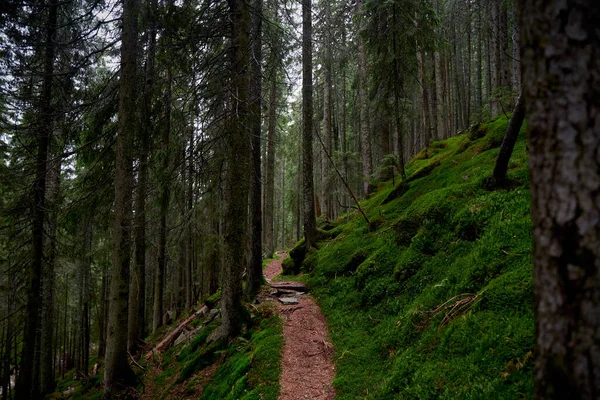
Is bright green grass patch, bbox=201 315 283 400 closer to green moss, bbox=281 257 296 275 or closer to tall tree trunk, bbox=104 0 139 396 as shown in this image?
tall tree trunk, bbox=104 0 139 396

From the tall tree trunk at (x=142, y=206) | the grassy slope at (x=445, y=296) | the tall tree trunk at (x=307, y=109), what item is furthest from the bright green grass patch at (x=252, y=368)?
the tall tree trunk at (x=307, y=109)

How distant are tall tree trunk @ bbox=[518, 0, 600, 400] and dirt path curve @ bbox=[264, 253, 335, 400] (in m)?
3.83

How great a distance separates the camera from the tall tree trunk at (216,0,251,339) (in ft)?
22.5

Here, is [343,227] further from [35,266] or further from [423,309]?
[35,266]

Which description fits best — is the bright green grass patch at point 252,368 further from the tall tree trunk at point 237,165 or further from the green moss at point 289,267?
the green moss at point 289,267

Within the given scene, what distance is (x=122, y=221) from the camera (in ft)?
24.5

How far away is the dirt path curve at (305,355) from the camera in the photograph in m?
4.88

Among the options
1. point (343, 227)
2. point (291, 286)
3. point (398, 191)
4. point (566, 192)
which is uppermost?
point (398, 191)

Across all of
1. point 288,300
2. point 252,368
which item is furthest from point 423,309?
point 288,300

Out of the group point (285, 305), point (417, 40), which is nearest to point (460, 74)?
point (417, 40)

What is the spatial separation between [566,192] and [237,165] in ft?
19.8

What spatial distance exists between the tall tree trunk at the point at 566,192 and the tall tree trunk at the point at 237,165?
5.79 meters

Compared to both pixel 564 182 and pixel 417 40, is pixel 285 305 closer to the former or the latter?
pixel 564 182

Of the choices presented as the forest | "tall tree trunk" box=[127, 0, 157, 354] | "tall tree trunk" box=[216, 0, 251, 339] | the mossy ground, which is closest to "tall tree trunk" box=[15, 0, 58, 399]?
the forest
